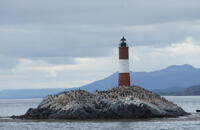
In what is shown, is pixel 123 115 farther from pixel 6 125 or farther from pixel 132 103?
pixel 6 125

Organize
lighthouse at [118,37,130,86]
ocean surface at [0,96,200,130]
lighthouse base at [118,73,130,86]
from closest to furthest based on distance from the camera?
ocean surface at [0,96,200,130] → lighthouse at [118,37,130,86] → lighthouse base at [118,73,130,86]

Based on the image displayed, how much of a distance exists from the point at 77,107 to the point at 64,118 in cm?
181

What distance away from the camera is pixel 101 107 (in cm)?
5750

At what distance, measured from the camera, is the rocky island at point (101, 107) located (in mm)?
56938

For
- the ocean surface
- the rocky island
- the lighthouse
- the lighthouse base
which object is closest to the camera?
the ocean surface

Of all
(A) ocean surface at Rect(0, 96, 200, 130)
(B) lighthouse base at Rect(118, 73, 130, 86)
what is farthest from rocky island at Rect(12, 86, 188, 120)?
(B) lighthouse base at Rect(118, 73, 130, 86)

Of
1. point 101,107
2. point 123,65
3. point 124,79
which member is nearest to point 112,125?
point 101,107

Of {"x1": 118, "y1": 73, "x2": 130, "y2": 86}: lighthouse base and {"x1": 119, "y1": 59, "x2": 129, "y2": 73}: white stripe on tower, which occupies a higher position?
{"x1": 119, "y1": 59, "x2": 129, "y2": 73}: white stripe on tower

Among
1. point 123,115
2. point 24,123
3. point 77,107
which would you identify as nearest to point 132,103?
point 123,115

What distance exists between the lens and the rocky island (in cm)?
5694

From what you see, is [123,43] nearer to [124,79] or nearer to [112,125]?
[124,79]

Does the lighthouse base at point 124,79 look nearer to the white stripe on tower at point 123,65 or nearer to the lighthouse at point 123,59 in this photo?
the lighthouse at point 123,59

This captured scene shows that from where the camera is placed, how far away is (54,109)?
58.4m

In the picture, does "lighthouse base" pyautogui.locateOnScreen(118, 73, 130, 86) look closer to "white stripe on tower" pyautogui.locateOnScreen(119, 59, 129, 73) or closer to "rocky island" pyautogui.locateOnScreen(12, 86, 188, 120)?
"white stripe on tower" pyautogui.locateOnScreen(119, 59, 129, 73)
